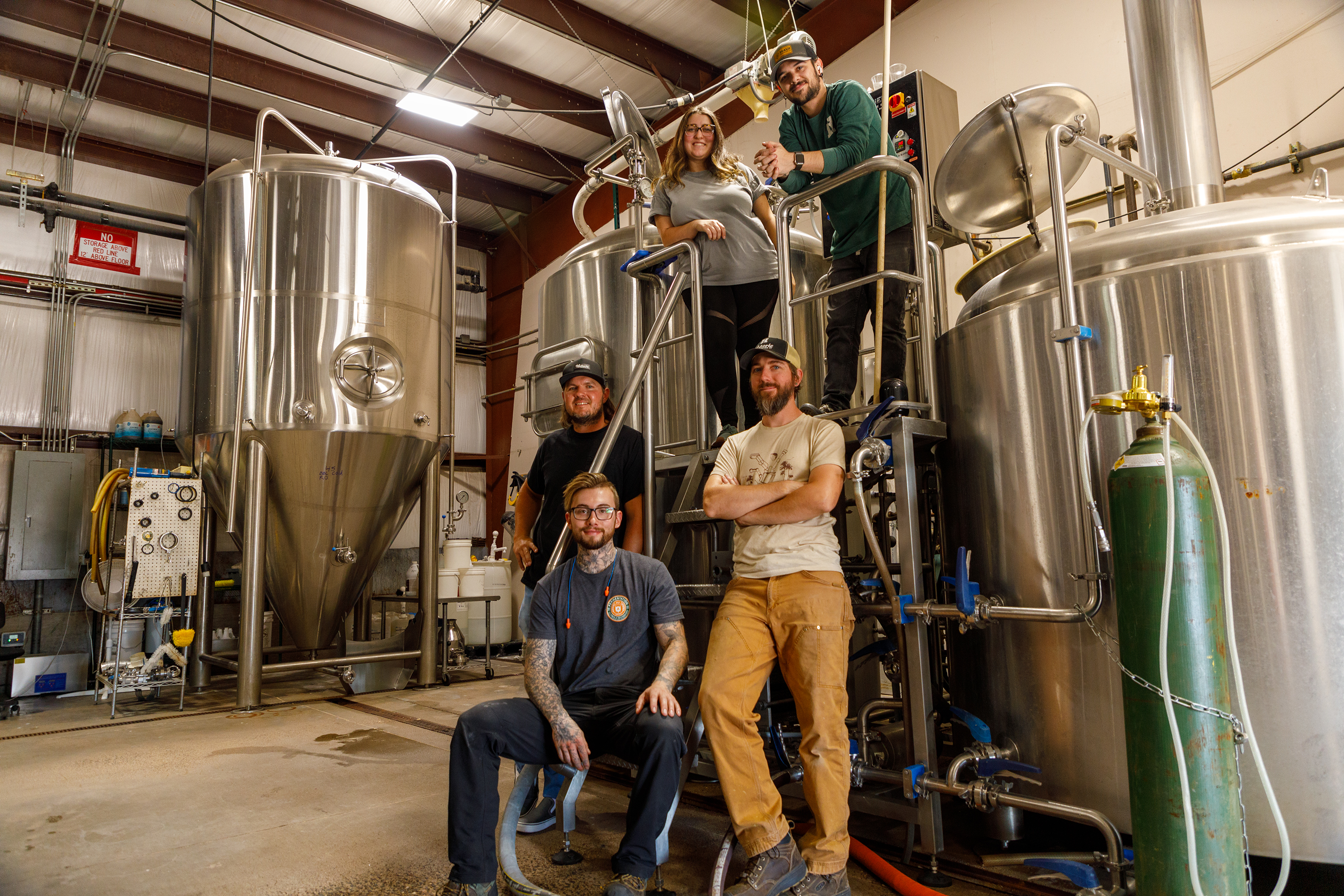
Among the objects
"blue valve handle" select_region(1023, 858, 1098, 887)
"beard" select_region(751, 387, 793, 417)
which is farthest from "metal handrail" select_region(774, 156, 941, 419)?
"blue valve handle" select_region(1023, 858, 1098, 887)

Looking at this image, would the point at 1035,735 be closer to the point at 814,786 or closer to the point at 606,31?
the point at 814,786

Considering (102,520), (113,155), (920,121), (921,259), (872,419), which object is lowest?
(102,520)

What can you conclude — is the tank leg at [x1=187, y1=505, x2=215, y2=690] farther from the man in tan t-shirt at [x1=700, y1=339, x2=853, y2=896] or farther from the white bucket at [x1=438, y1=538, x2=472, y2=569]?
the man in tan t-shirt at [x1=700, y1=339, x2=853, y2=896]

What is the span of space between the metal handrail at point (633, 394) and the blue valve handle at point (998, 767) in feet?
5.17

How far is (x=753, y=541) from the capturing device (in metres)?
2.76

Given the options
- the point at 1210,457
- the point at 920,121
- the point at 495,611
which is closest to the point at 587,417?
the point at 1210,457

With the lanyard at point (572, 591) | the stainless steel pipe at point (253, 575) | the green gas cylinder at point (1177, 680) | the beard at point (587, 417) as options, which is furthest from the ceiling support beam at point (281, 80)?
the green gas cylinder at point (1177, 680)

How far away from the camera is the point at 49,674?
275 inches

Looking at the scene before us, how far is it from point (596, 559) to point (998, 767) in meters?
1.48

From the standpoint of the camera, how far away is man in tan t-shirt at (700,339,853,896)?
92.4 inches

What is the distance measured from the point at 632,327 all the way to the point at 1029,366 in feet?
9.61

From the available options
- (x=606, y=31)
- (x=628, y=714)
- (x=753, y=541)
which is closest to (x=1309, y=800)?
(x=753, y=541)

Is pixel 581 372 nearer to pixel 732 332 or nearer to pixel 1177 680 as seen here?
pixel 732 332

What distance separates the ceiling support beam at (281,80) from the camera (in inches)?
310
